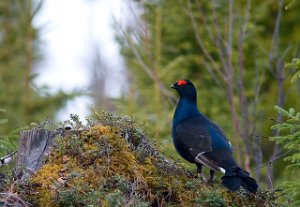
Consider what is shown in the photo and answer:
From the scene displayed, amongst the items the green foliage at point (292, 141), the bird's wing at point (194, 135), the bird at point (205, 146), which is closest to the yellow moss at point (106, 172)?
the bird at point (205, 146)

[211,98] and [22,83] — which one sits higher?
[22,83]

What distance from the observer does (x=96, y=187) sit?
7129 millimetres

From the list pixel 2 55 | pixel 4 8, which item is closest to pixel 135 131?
pixel 2 55

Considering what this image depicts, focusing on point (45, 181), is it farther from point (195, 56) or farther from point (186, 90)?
point (195, 56)

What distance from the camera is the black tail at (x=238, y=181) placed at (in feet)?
24.8

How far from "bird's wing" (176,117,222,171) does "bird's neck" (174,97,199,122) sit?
198 mm

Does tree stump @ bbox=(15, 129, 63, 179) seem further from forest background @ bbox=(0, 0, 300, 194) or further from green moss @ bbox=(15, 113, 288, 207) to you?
forest background @ bbox=(0, 0, 300, 194)

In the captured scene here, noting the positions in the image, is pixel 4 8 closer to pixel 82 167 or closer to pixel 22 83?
pixel 22 83

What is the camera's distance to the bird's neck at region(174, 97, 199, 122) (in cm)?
975

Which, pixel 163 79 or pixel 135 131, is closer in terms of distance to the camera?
pixel 135 131

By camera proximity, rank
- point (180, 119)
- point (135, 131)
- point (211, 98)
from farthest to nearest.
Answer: point (211, 98) < point (180, 119) < point (135, 131)

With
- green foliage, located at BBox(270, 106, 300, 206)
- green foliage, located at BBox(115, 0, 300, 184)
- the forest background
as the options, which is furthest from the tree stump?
green foliage, located at BBox(115, 0, 300, 184)

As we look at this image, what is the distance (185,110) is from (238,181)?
235 centimetres

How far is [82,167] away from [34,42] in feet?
37.9
